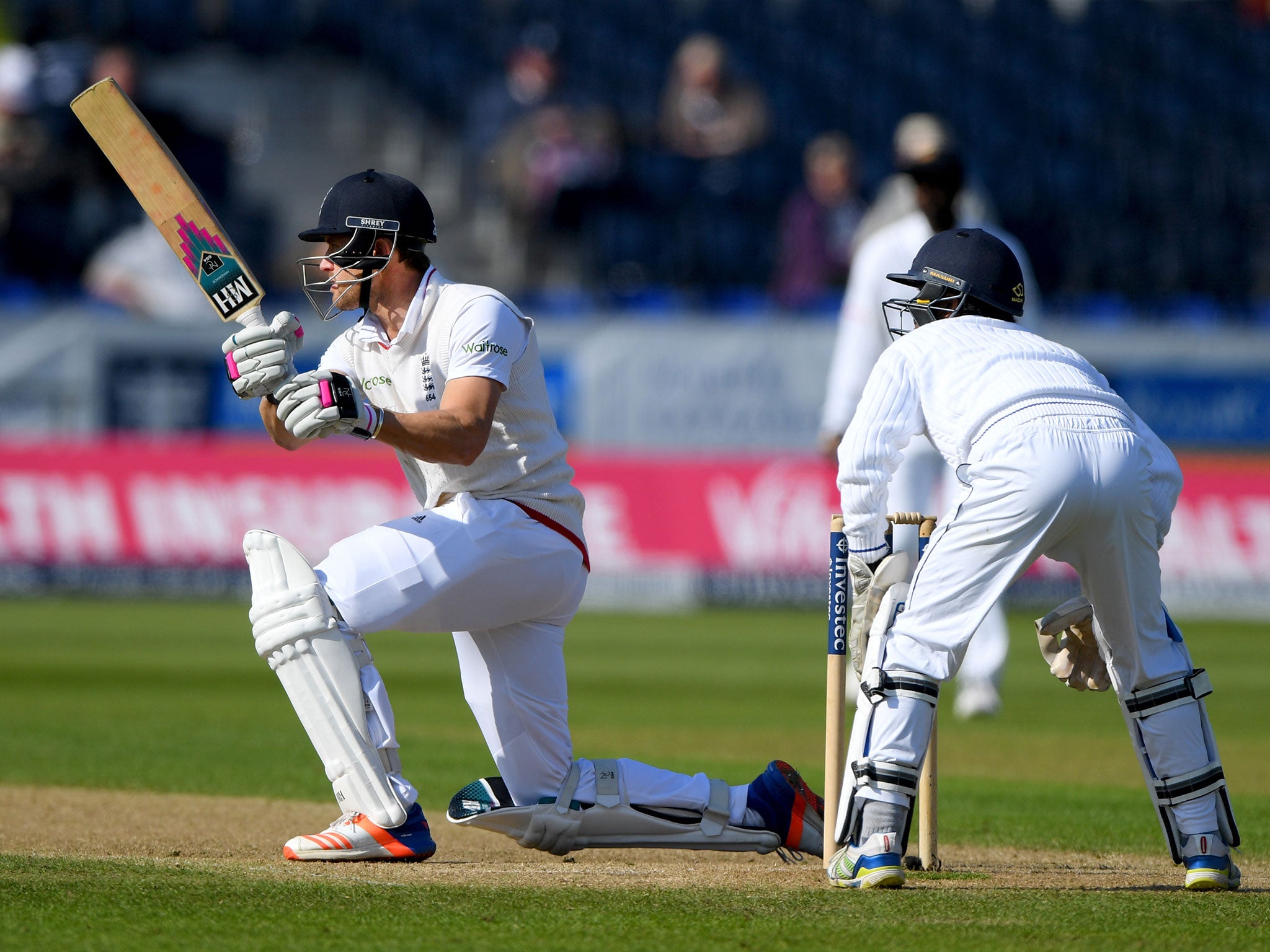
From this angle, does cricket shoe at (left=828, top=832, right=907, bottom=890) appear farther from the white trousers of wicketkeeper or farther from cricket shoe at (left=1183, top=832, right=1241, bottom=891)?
cricket shoe at (left=1183, top=832, right=1241, bottom=891)

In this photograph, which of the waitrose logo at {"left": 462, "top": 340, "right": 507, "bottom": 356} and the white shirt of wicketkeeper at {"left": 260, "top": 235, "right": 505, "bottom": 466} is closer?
the white shirt of wicketkeeper at {"left": 260, "top": 235, "right": 505, "bottom": 466}

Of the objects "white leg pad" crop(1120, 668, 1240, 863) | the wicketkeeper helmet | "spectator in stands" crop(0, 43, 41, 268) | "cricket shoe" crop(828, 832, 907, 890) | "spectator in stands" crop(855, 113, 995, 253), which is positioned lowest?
"cricket shoe" crop(828, 832, 907, 890)

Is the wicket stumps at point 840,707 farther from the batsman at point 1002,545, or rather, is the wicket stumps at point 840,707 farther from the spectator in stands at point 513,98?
the spectator in stands at point 513,98

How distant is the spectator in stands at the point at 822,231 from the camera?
52.7 ft

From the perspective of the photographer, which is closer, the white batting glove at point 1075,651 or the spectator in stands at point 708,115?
the white batting glove at point 1075,651

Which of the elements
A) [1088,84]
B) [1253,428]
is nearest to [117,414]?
[1253,428]

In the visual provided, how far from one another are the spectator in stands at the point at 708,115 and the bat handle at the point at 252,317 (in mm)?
14084

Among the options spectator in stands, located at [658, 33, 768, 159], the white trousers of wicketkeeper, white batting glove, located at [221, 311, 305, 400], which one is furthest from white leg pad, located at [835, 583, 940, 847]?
spectator in stands, located at [658, 33, 768, 159]

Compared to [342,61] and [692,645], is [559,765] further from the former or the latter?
Answer: [342,61]

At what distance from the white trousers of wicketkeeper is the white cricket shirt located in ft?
0.15

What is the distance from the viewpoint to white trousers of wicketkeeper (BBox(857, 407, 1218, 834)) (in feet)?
13.5

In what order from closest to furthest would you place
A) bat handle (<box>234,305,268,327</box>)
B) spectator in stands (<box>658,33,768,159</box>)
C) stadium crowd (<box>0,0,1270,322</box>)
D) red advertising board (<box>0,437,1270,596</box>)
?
bat handle (<box>234,305,268,327</box>) < red advertising board (<box>0,437,1270,596</box>) < stadium crowd (<box>0,0,1270,322</box>) < spectator in stands (<box>658,33,768,159</box>)

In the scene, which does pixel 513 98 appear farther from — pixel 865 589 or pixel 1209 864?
pixel 1209 864

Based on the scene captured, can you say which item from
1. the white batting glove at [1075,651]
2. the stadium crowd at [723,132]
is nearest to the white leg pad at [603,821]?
the white batting glove at [1075,651]
